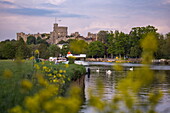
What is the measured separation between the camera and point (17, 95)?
10406 millimetres

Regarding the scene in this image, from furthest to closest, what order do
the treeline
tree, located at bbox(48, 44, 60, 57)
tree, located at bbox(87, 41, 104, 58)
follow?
1. tree, located at bbox(87, 41, 104, 58)
2. tree, located at bbox(48, 44, 60, 57)
3. the treeline

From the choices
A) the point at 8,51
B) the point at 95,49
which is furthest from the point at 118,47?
the point at 8,51

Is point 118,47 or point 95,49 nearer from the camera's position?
point 118,47

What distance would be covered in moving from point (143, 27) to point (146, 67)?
121 meters

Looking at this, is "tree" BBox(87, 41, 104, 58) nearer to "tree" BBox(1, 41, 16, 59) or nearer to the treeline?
the treeline

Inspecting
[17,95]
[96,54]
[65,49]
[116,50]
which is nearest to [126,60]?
[116,50]

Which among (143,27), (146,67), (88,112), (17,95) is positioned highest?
(143,27)

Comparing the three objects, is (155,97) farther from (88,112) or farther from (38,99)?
(88,112)

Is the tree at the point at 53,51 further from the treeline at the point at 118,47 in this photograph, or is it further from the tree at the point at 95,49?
the tree at the point at 95,49

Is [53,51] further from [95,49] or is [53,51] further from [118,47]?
[118,47]

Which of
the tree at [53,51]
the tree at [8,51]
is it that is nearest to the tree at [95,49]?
the tree at [53,51]

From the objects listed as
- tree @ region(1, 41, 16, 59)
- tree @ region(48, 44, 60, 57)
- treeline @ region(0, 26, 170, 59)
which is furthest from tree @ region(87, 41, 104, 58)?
tree @ region(1, 41, 16, 59)

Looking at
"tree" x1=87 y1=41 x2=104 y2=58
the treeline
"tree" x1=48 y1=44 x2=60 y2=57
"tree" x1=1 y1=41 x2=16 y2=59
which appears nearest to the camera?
"tree" x1=1 y1=41 x2=16 y2=59

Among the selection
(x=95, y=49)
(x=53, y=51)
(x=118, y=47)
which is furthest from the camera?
(x=95, y=49)
